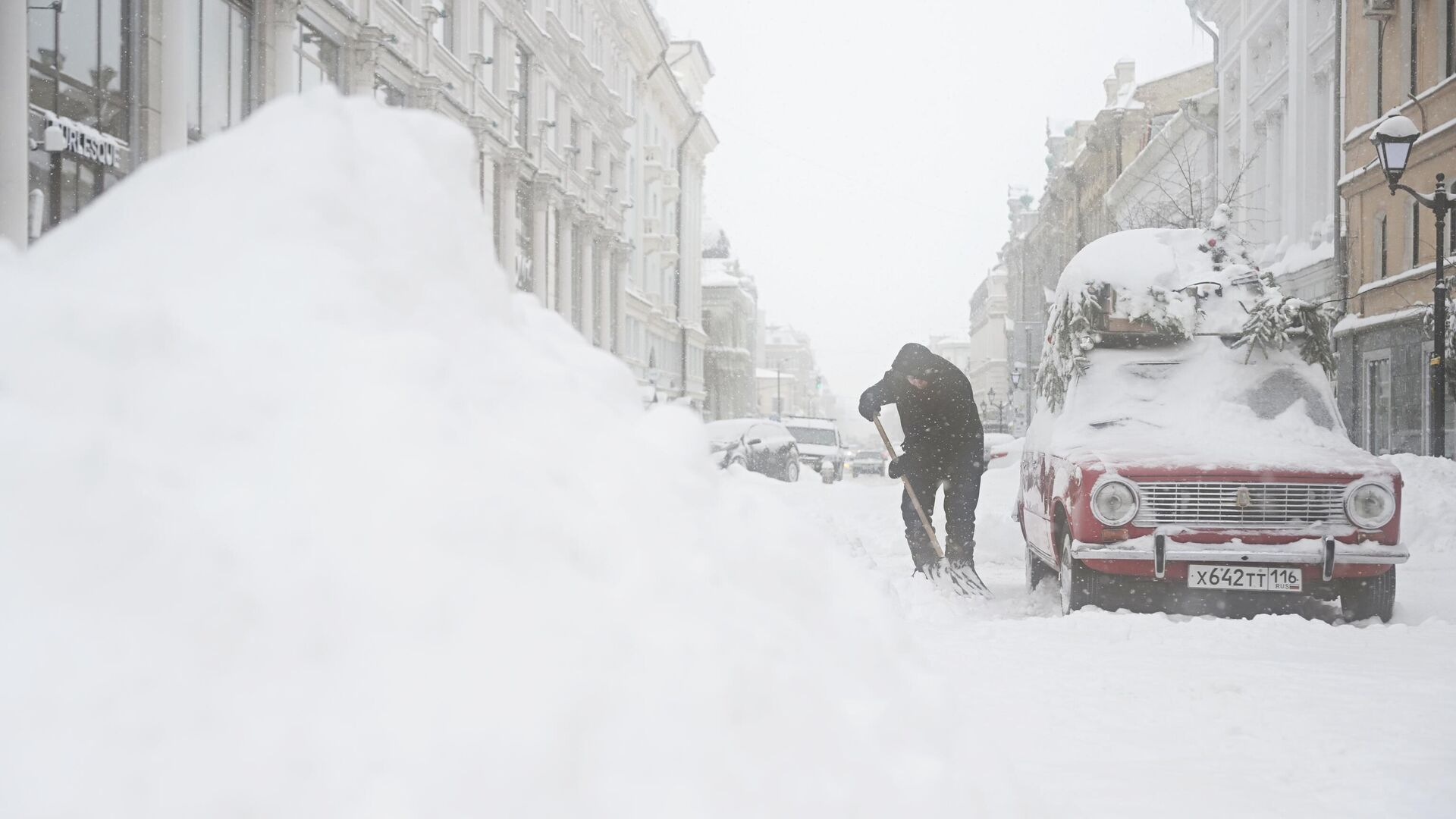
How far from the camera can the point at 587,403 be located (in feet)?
6.96

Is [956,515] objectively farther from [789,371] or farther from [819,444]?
[789,371]

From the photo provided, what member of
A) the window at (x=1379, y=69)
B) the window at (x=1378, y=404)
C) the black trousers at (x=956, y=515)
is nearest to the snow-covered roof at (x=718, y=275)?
the window at (x=1379, y=69)

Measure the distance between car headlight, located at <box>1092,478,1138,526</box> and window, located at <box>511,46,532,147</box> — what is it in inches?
877

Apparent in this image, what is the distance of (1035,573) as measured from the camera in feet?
25.9

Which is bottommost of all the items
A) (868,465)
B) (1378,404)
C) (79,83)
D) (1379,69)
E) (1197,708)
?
(868,465)

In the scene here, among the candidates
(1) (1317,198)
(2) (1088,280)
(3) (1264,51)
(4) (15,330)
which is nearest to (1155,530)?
(2) (1088,280)

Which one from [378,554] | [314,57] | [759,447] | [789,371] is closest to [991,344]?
[789,371]

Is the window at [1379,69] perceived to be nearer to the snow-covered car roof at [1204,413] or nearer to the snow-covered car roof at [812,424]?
the snow-covered car roof at [812,424]

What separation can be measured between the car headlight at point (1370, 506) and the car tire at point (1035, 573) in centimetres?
198

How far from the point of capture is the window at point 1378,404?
71.6 ft

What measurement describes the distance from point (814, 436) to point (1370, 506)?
23341 mm

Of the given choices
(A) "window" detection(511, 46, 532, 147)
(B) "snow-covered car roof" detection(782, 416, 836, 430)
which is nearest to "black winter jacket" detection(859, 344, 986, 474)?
(A) "window" detection(511, 46, 532, 147)

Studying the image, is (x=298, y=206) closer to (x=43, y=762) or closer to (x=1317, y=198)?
(x=43, y=762)

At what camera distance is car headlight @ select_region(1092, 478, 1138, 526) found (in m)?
6.22
